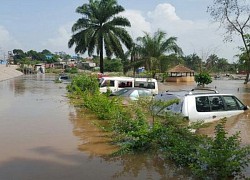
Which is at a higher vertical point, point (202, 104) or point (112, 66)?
point (112, 66)

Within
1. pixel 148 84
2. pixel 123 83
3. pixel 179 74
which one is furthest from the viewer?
Answer: pixel 179 74

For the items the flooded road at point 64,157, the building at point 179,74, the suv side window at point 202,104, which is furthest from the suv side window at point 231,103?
the building at point 179,74

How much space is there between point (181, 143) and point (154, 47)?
44505mm

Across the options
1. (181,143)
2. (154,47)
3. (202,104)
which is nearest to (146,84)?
(202,104)

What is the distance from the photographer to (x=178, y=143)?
6.88 m

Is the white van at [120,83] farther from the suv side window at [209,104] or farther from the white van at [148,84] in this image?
the suv side window at [209,104]

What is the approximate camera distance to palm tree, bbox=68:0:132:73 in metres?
39.8

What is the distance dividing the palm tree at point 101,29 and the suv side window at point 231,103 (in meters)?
29.3

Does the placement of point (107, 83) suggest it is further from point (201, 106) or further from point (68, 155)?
point (68, 155)

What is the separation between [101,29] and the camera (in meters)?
40.1

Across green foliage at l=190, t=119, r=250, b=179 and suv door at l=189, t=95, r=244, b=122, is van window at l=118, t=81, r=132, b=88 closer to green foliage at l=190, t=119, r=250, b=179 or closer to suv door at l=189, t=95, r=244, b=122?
suv door at l=189, t=95, r=244, b=122

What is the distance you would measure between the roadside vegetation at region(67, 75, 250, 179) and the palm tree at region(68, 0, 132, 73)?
1209 inches

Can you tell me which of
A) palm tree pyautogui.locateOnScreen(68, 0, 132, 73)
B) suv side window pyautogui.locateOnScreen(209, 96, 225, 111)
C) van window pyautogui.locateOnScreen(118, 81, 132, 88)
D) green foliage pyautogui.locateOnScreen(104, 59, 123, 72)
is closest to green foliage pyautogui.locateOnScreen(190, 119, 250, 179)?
suv side window pyautogui.locateOnScreen(209, 96, 225, 111)

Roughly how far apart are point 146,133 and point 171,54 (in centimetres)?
4554
